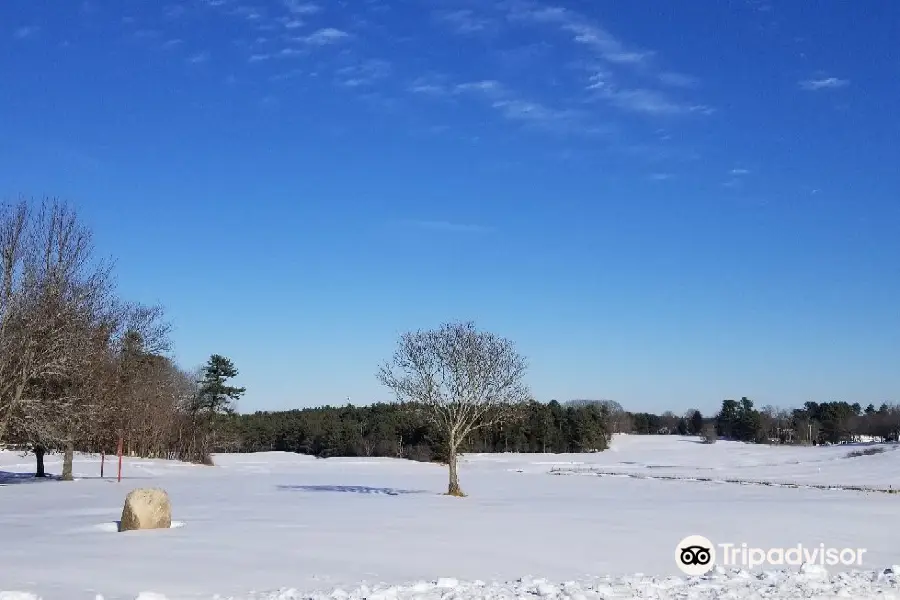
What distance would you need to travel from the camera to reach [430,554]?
14.1m

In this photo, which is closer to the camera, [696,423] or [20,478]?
[20,478]

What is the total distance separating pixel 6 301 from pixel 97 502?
6.85 meters

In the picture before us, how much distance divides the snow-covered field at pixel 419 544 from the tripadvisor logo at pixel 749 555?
30cm

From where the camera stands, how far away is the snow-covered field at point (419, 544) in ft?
33.8

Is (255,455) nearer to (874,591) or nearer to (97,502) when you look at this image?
(97,502)

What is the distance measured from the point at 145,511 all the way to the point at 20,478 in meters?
25.2

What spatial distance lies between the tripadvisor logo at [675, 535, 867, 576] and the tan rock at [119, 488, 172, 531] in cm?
1063

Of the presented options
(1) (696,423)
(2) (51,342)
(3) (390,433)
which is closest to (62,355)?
(2) (51,342)

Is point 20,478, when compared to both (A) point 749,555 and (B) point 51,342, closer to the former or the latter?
(B) point 51,342

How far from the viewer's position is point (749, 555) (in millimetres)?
14195

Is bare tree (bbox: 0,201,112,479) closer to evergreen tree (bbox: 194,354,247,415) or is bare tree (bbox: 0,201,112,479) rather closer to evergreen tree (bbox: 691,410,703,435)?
evergreen tree (bbox: 194,354,247,415)

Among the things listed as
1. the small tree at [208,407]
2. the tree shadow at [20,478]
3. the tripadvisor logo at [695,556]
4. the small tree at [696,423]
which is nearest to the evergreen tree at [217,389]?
the small tree at [208,407]

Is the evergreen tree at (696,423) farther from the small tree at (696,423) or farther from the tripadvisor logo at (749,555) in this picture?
the tripadvisor logo at (749,555)

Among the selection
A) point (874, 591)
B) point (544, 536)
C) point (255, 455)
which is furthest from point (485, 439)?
point (874, 591)
